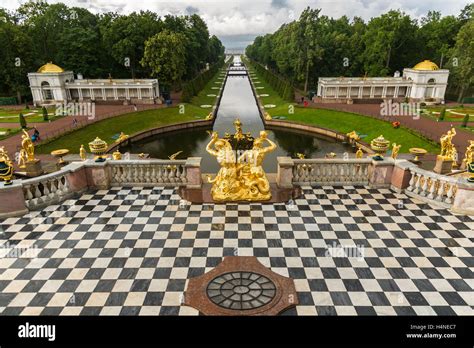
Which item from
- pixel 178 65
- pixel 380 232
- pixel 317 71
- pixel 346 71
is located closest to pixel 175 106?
pixel 178 65

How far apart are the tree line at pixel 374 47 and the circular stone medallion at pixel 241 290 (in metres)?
66.1

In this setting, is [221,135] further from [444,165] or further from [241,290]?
[241,290]

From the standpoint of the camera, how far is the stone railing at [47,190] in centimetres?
1487

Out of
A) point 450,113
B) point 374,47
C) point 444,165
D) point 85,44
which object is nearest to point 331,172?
point 444,165

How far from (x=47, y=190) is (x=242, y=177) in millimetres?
9019

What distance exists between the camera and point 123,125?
160 feet

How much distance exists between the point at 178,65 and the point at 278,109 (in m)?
23.4

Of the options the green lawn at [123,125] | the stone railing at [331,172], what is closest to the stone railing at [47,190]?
the stone railing at [331,172]

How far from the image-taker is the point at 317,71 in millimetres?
74125

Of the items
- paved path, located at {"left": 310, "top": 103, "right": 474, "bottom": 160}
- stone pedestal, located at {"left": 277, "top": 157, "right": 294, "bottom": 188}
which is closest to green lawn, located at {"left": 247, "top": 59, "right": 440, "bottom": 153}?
paved path, located at {"left": 310, "top": 103, "right": 474, "bottom": 160}

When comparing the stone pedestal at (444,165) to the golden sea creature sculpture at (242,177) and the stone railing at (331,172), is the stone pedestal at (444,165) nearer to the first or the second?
the stone railing at (331,172)

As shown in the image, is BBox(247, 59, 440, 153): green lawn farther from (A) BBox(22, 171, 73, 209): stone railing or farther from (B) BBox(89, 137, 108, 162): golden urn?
(A) BBox(22, 171, 73, 209): stone railing
